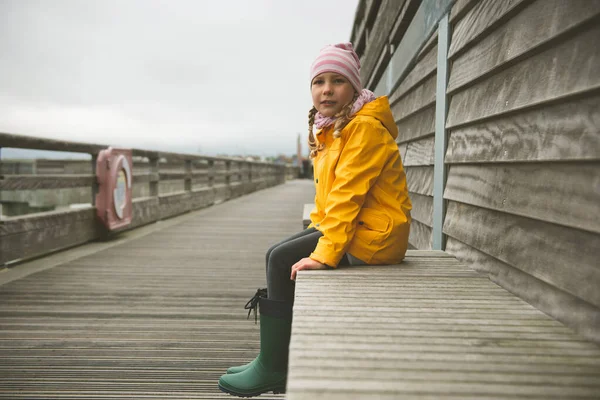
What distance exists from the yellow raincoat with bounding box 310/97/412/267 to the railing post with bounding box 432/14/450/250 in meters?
0.61

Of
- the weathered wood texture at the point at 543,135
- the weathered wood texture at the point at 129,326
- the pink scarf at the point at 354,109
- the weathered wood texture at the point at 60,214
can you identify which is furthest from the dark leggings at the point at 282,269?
the weathered wood texture at the point at 60,214

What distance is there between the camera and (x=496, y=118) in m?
1.78

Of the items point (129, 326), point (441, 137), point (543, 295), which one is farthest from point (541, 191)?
point (129, 326)

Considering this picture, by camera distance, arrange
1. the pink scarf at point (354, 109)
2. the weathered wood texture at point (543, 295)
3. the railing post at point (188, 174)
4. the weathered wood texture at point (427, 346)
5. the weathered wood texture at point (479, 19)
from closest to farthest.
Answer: the weathered wood texture at point (427, 346) → the weathered wood texture at point (543, 295) → the weathered wood texture at point (479, 19) → the pink scarf at point (354, 109) → the railing post at point (188, 174)

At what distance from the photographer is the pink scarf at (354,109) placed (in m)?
1.94

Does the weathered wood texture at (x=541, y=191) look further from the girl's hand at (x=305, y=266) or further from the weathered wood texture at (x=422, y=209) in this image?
the weathered wood texture at (x=422, y=209)

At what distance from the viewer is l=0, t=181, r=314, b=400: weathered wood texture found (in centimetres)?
187

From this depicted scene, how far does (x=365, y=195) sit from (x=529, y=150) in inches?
22.8

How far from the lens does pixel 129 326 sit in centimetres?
248

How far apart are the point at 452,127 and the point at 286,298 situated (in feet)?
3.94

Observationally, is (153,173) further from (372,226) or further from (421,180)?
(372,226)

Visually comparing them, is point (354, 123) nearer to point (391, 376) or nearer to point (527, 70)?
point (527, 70)

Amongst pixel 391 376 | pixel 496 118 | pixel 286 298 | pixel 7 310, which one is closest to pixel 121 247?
pixel 7 310

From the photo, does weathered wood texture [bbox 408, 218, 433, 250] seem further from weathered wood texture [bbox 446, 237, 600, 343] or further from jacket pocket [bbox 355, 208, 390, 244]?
jacket pocket [bbox 355, 208, 390, 244]
